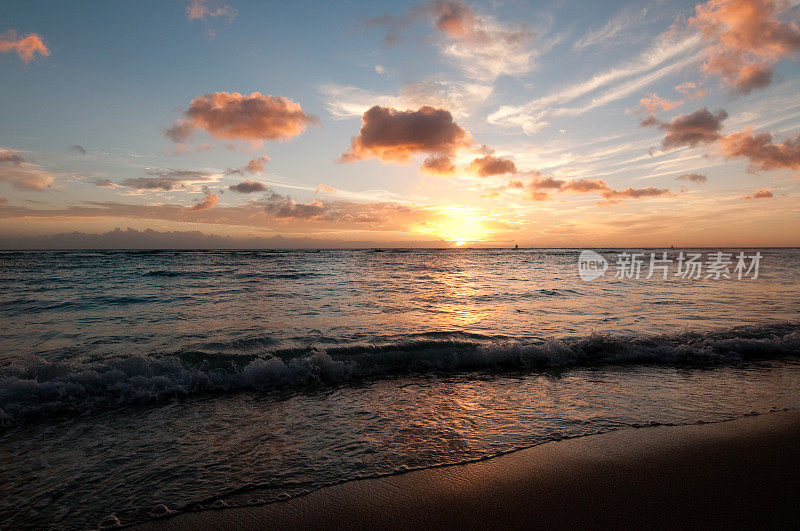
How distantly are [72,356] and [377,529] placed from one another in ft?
28.6

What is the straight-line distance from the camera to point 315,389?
679cm

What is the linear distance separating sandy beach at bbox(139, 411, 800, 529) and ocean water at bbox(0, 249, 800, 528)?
0.24 metres

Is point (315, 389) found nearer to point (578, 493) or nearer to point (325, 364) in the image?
point (325, 364)

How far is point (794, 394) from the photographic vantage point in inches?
247

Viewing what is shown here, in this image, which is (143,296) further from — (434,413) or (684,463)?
(684,463)

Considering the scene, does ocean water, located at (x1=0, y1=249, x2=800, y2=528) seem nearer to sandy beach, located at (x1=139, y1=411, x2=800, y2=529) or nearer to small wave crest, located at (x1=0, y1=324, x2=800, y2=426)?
small wave crest, located at (x1=0, y1=324, x2=800, y2=426)

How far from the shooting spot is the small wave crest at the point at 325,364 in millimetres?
6133

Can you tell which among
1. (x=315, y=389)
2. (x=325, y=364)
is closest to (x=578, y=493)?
(x=315, y=389)

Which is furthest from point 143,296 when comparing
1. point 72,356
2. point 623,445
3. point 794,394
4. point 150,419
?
point 794,394

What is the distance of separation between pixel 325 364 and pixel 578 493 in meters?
5.15

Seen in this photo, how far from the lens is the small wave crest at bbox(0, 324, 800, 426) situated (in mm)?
6133

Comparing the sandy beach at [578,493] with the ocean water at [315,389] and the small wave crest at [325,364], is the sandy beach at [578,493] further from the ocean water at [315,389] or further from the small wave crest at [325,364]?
the small wave crest at [325,364]

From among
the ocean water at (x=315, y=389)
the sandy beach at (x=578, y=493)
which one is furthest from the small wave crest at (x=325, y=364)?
the sandy beach at (x=578, y=493)

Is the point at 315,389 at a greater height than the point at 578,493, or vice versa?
the point at 578,493
